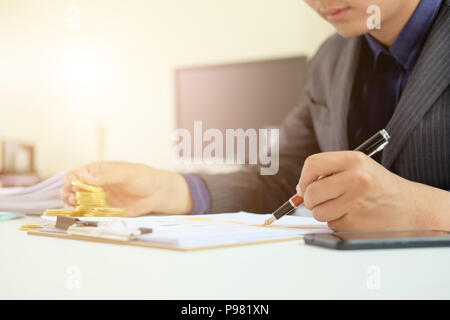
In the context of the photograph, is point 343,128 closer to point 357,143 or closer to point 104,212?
point 357,143

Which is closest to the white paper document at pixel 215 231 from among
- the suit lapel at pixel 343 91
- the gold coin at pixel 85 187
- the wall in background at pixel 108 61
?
the gold coin at pixel 85 187

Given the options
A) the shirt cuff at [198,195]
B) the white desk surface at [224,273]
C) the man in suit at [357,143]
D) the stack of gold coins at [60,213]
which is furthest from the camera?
the shirt cuff at [198,195]

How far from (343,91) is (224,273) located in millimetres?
828

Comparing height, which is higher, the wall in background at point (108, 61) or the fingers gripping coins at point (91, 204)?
the wall in background at point (108, 61)

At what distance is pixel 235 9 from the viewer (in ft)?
11.1

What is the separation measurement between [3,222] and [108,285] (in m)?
0.56

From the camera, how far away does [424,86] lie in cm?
87

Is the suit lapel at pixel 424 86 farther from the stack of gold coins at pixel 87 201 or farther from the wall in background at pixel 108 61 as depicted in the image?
the wall in background at pixel 108 61

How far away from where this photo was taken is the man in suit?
1.99 ft

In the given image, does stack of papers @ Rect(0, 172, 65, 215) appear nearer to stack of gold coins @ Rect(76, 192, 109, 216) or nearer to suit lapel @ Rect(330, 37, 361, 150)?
stack of gold coins @ Rect(76, 192, 109, 216)

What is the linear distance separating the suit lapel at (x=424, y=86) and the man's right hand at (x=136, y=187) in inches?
16.7

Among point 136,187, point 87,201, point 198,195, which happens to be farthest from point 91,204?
point 198,195

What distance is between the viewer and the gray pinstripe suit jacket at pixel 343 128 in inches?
34.2
